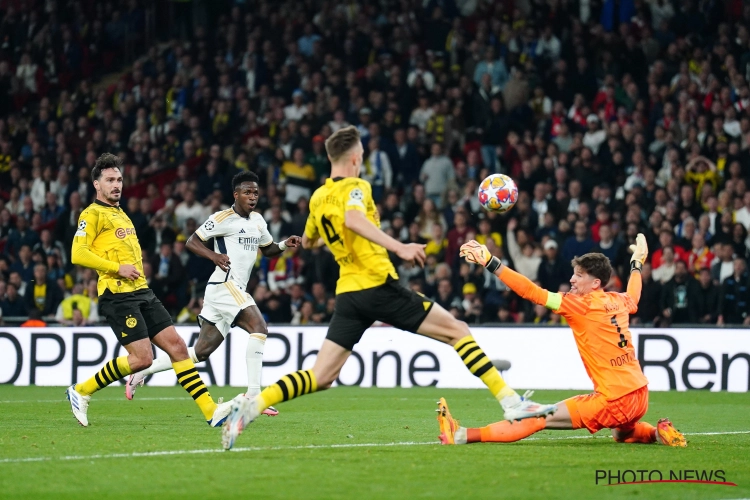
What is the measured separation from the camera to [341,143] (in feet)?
26.9

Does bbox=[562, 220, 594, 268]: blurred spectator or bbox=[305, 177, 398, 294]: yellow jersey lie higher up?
bbox=[562, 220, 594, 268]: blurred spectator

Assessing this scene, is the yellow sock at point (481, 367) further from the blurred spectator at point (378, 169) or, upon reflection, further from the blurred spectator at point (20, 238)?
the blurred spectator at point (20, 238)

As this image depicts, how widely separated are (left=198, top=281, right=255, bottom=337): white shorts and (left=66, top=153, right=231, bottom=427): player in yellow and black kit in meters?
2.06

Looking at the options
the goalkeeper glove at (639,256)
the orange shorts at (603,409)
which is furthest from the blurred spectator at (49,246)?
the orange shorts at (603,409)

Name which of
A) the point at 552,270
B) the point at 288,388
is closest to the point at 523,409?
the point at 288,388

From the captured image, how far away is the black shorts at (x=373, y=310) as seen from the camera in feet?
26.4

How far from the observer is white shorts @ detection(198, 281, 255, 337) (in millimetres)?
12555

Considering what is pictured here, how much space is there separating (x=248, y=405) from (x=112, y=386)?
1075 centimetres

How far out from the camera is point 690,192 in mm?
18734

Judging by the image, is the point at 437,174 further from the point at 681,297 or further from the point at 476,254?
the point at 476,254

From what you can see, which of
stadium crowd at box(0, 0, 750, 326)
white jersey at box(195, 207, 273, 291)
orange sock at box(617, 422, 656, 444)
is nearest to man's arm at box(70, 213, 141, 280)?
white jersey at box(195, 207, 273, 291)

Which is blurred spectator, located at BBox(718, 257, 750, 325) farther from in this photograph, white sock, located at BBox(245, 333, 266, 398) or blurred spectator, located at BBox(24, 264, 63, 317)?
blurred spectator, located at BBox(24, 264, 63, 317)

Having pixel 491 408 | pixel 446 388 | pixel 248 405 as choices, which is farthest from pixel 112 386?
pixel 248 405

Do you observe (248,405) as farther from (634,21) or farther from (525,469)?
(634,21)
